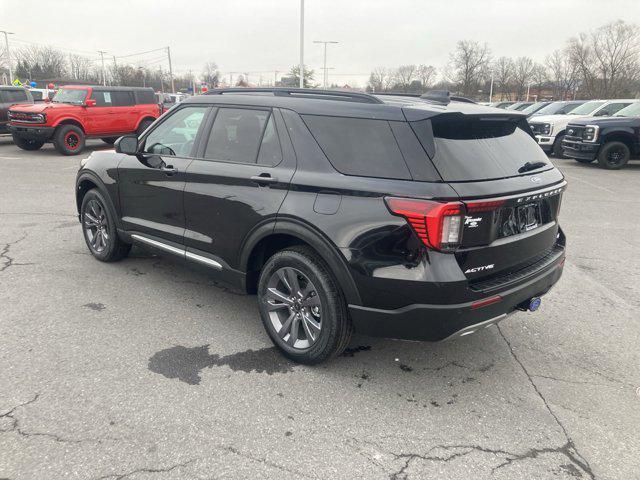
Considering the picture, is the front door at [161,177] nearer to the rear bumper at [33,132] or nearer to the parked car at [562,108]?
the rear bumper at [33,132]

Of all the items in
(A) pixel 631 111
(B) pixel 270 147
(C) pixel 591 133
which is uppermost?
(A) pixel 631 111

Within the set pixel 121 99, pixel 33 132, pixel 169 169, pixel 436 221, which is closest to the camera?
pixel 436 221

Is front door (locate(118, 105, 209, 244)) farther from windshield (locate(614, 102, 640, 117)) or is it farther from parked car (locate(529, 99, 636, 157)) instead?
parked car (locate(529, 99, 636, 157))

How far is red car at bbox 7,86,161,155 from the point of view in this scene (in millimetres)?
13727

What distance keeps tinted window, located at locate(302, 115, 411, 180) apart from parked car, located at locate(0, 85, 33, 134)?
15758 millimetres

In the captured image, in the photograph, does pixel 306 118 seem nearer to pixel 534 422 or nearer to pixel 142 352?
pixel 142 352

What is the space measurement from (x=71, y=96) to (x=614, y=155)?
1573 cm

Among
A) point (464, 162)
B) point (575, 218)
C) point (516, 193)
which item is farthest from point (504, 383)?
point (575, 218)

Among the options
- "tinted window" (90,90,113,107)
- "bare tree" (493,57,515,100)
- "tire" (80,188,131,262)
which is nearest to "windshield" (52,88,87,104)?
"tinted window" (90,90,113,107)

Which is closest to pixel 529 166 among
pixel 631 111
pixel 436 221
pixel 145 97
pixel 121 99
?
pixel 436 221

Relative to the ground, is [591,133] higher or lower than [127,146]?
lower

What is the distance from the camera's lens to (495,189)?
2.82 m

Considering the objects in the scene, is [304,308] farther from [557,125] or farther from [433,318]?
[557,125]

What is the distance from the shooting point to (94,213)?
526 centimetres
